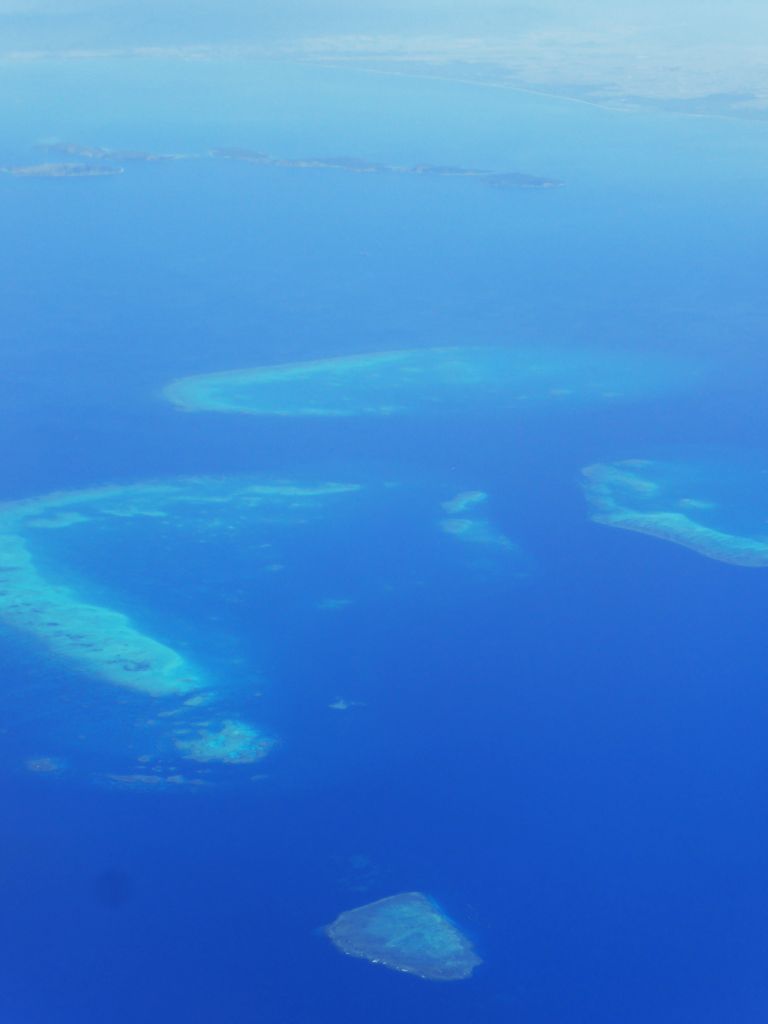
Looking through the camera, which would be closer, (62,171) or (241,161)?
(62,171)

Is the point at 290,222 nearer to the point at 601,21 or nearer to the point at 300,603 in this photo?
the point at 300,603

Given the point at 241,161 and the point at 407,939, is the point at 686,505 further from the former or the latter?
the point at 241,161

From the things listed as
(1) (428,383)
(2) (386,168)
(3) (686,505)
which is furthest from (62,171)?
(3) (686,505)

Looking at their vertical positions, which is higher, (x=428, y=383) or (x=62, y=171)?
(x=62, y=171)

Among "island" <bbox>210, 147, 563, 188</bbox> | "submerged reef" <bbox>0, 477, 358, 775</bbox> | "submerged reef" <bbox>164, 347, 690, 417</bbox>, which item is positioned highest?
"island" <bbox>210, 147, 563, 188</bbox>

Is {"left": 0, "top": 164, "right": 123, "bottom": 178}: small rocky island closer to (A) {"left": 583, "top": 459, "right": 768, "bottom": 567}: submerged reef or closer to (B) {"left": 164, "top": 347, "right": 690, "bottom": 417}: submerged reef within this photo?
(B) {"left": 164, "top": 347, "right": 690, "bottom": 417}: submerged reef

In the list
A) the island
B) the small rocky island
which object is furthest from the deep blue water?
the island

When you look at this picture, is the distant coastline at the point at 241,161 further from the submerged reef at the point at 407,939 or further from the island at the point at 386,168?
the submerged reef at the point at 407,939
